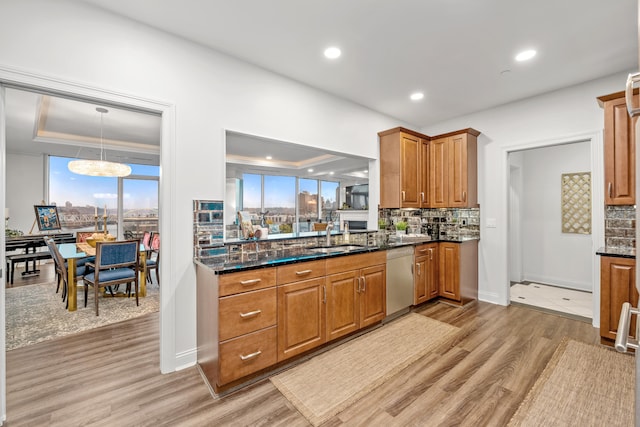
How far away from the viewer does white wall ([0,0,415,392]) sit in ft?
6.06

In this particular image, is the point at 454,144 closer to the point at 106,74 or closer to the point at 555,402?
the point at 555,402

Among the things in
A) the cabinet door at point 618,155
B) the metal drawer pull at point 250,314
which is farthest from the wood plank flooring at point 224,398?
the cabinet door at point 618,155

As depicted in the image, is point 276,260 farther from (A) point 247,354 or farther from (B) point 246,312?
(A) point 247,354

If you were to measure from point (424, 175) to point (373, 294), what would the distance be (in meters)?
2.25

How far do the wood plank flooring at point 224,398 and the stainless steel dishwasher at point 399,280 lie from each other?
0.68 metres

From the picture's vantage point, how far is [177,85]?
7.80 feet

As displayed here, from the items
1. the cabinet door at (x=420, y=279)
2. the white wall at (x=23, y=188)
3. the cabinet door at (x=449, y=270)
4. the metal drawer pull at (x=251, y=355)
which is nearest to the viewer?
the metal drawer pull at (x=251, y=355)

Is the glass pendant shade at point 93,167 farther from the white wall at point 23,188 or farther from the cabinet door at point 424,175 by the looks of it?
the cabinet door at point 424,175

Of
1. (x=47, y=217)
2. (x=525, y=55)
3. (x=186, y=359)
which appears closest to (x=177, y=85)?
(x=186, y=359)

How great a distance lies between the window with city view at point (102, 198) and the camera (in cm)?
686

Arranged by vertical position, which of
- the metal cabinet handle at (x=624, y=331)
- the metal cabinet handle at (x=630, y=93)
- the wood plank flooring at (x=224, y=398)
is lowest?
the wood plank flooring at (x=224, y=398)

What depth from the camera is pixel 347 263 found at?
2740 mm

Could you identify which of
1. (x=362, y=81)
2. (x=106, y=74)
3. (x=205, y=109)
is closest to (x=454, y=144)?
(x=362, y=81)

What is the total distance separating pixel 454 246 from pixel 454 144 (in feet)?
5.02
